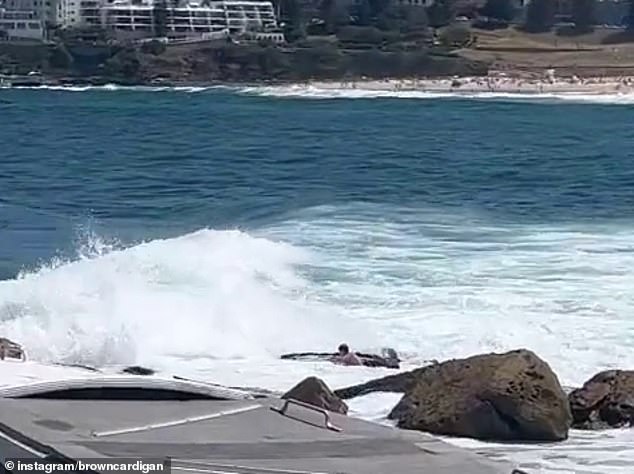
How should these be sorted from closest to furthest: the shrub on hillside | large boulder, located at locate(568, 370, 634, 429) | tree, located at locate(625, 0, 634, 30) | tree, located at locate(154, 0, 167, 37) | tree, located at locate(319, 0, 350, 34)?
large boulder, located at locate(568, 370, 634, 429), the shrub on hillside, tree, located at locate(625, 0, 634, 30), tree, located at locate(154, 0, 167, 37), tree, located at locate(319, 0, 350, 34)

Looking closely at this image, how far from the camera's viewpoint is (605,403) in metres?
11.1

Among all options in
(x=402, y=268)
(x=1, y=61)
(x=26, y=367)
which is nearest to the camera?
(x=26, y=367)

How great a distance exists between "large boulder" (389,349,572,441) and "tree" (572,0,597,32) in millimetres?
125151

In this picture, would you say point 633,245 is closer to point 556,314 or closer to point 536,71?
point 556,314

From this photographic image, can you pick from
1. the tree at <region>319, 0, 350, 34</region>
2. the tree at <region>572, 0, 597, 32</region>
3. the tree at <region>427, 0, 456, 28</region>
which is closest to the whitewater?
the tree at <region>572, 0, 597, 32</region>

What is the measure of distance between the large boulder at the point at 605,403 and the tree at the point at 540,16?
124 meters

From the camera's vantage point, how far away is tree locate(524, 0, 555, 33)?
436ft

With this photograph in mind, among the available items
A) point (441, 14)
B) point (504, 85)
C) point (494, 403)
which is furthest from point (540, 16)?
point (494, 403)

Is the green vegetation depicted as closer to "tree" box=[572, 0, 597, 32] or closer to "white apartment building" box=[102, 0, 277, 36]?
"tree" box=[572, 0, 597, 32]

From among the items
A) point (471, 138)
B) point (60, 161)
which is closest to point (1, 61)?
point (471, 138)

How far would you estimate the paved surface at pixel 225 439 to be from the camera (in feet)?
15.9

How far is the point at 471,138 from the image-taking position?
197 feet

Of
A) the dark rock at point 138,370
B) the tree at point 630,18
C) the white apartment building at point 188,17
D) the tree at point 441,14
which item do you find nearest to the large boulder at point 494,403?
the dark rock at point 138,370

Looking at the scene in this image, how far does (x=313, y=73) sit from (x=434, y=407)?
11093cm
